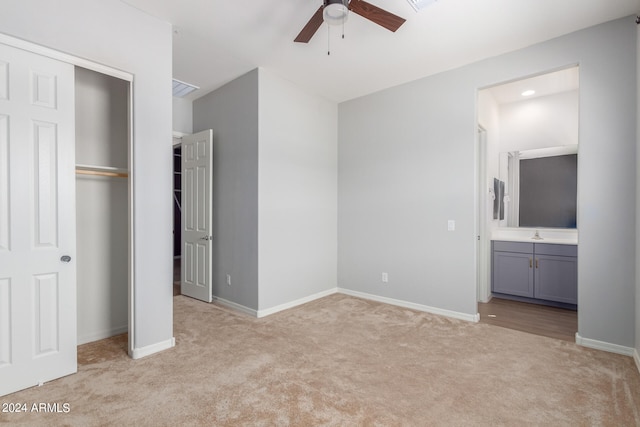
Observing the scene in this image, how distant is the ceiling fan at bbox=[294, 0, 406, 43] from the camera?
199 cm

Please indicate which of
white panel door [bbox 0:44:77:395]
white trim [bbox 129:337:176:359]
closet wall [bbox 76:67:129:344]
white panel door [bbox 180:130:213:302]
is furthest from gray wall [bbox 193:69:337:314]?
white panel door [bbox 0:44:77:395]

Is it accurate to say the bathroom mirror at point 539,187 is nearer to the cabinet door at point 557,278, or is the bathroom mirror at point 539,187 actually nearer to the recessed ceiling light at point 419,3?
the cabinet door at point 557,278

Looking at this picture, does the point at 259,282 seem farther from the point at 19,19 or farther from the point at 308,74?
the point at 19,19

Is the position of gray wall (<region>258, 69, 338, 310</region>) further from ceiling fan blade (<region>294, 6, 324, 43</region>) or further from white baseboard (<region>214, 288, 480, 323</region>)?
ceiling fan blade (<region>294, 6, 324, 43</region>)

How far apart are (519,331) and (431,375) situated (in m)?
1.51

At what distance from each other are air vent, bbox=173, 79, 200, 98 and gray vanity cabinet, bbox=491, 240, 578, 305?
472cm

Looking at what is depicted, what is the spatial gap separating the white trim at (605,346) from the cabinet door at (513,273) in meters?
1.43

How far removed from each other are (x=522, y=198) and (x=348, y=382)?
4023 millimetres

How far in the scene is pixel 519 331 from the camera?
10.7ft

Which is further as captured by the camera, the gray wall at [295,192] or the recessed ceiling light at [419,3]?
the gray wall at [295,192]

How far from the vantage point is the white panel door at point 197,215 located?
13.4 ft

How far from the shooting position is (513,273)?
440 centimetres

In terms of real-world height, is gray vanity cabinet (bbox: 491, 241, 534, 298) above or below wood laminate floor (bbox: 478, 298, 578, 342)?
above

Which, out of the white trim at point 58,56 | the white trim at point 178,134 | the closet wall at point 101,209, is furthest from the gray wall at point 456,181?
the white trim at point 58,56
